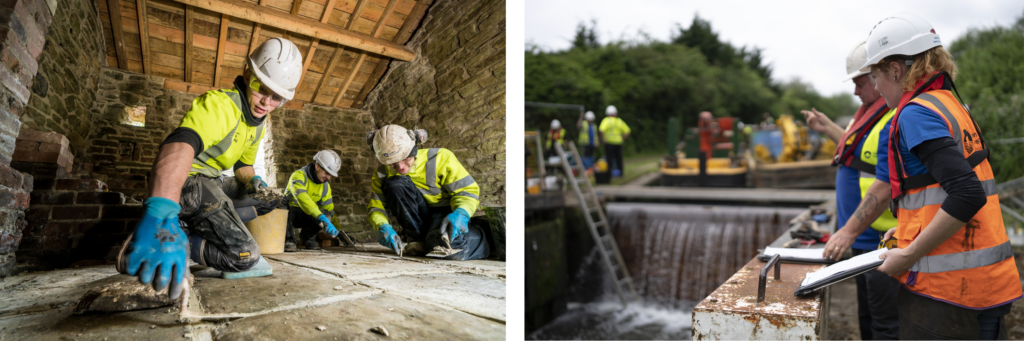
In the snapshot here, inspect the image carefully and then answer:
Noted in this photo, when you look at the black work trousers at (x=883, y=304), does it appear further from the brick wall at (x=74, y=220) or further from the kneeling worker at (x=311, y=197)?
the brick wall at (x=74, y=220)

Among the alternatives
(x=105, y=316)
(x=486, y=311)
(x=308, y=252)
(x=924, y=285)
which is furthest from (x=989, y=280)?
(x=105, y=316)

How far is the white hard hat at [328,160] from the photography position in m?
Answer: 1.17

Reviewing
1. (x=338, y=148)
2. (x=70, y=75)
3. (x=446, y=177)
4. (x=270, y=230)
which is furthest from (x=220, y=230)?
(x=446, y=177)

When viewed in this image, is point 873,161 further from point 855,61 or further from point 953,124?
point 953,124

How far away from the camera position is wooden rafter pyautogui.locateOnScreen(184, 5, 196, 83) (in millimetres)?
1042

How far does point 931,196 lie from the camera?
51.4 inches

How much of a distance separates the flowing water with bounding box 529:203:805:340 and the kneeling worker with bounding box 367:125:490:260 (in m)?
5.57

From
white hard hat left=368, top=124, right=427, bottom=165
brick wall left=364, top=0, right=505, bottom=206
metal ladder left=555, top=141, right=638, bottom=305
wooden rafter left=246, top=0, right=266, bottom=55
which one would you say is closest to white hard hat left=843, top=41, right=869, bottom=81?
brick wall left=364, top=0, right=505, bottom=206

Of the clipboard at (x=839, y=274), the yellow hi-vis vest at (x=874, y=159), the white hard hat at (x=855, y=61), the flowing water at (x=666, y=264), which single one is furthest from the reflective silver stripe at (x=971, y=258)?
the flowing water at (x=666, y=264)

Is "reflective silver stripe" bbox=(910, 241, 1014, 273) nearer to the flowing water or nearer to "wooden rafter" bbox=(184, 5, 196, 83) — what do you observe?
"wooden rafter" bbox=(184, 5, 196, 83)

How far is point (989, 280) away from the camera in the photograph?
1.26 m

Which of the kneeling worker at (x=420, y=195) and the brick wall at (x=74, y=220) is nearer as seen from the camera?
the brick wall at (x=74, y=220)

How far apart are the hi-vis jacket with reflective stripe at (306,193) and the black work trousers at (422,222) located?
23 centimetres

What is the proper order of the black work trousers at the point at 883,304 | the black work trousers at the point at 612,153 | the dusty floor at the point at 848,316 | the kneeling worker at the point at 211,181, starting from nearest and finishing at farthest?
the kneeling worker at the point at 211,181 → the black work trousers at the point at 883,304 → the dusty floor at the point at 848,316 → the black work trousers at the point at 612,153
